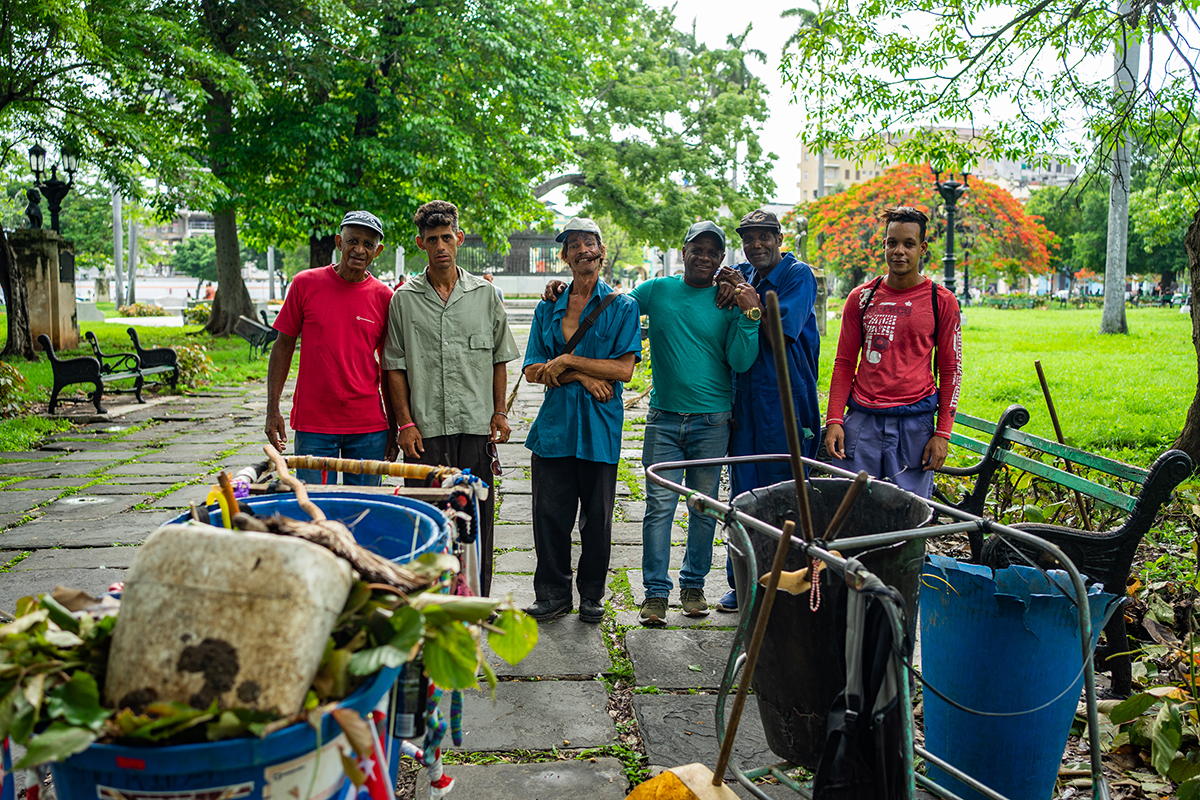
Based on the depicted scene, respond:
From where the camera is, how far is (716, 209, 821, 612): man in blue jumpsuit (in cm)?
393

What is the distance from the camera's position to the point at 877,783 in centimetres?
195

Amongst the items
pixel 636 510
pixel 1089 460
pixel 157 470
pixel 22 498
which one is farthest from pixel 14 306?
pixel 1089 460

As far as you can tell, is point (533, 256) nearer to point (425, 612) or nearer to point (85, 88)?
point (85, 88)

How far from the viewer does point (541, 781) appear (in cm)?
271

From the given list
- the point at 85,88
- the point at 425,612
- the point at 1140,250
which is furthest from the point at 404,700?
the point at 1140,250

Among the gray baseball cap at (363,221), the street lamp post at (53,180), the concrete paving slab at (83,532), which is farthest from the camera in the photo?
the street lamp post at (53,180)

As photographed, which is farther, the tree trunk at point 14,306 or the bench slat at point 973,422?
the tree trunk at point 14,306

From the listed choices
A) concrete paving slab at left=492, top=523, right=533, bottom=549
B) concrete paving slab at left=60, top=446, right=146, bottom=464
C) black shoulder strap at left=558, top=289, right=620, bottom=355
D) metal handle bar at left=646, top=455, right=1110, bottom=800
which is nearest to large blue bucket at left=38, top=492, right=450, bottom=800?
metal handle bar at left=646, top=455, right=1110, bottom=800

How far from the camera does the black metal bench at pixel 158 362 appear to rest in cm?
1148

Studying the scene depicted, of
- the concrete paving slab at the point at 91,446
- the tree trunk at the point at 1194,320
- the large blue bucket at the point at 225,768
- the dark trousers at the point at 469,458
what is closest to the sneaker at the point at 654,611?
the dark trousers at the point at 469,458

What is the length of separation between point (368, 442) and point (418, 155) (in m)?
12.7

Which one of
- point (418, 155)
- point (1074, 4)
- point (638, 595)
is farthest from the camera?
point (418, 155)

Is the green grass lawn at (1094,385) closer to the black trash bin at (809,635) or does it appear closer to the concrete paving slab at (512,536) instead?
the concrete paving slab at (512,536)

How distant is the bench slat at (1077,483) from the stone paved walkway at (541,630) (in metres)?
1.38
